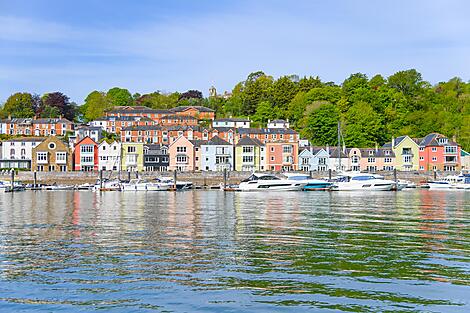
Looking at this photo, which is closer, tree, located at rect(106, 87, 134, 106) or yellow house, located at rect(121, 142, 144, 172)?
yellow house, located at rect(121, 142, 144, 172)

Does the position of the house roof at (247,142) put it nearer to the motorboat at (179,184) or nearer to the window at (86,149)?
the motorboat at (179,184)

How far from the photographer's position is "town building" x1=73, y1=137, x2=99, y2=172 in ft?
347

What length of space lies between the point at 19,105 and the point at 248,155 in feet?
264

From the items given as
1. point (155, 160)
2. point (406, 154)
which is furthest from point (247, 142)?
point (406, 154)

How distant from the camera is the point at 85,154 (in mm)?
105688

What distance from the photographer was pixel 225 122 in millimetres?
133375

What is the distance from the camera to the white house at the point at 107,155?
106 metres

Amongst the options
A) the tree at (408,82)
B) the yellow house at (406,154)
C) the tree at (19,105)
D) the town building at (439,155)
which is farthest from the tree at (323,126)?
the tree at (19,105)

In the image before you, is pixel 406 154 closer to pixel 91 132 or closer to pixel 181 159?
pixel 181 159

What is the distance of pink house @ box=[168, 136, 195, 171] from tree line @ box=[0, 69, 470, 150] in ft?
104

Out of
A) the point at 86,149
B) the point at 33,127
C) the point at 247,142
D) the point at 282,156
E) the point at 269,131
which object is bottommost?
the point at 282,156

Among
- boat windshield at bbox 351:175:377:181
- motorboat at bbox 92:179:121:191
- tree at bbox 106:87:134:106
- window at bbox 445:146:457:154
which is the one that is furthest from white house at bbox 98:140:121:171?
tree at bbox 106:87:134:106

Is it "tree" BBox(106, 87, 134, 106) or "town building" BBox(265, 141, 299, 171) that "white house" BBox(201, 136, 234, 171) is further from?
"tree" BBox(106, 87, 134, 106)

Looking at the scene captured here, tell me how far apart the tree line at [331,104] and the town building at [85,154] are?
4625cm
